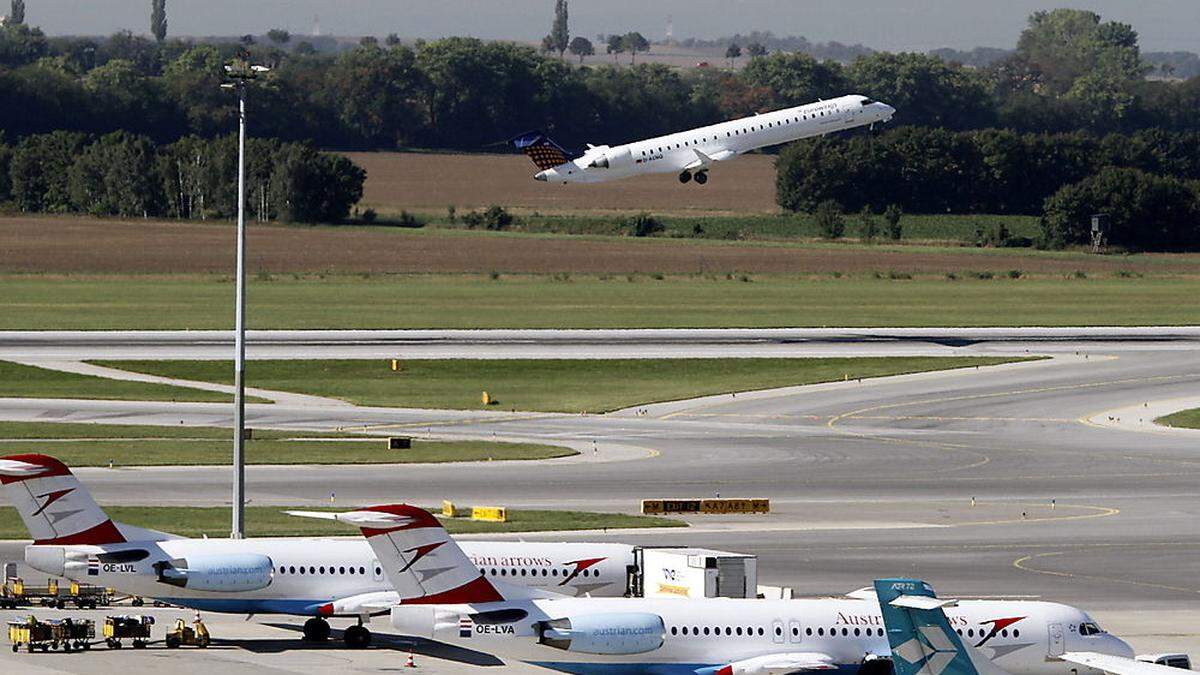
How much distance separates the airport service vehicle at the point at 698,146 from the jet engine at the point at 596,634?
96099mm

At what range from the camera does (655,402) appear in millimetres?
111000

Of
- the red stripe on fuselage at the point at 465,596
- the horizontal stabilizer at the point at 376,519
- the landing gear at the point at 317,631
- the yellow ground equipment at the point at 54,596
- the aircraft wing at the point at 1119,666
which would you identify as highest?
the horizontal stabilizer at the point at 376,519

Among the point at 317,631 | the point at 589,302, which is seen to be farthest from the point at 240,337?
the point at 589,302

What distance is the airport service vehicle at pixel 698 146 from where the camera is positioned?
142125 millimetres

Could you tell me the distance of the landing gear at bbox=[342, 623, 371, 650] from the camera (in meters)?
52.3

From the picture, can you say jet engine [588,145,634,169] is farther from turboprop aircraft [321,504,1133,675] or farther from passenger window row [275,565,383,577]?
turboprop aircraft [321,504,1133,675]

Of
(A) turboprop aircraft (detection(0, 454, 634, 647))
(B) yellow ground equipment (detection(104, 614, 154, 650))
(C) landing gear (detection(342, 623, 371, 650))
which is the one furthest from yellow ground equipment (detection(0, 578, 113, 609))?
(C) landing gear (detection(342, 623, 371, 650))

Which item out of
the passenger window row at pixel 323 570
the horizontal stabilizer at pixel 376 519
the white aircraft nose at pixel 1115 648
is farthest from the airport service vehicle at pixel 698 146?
the horizontal stabilizer at pixel 376 519

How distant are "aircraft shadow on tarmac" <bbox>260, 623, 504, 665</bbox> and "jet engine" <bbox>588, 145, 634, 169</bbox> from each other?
9066 cm

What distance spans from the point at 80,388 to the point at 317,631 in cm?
6384

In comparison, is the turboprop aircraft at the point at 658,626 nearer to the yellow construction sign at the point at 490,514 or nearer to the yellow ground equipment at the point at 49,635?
the yellow ground equipment at the point at 49,635

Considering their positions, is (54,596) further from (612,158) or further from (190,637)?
(612,158)

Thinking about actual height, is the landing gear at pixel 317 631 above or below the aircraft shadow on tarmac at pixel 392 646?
above

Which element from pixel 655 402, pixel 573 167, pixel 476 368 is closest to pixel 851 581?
pixel 655 402
